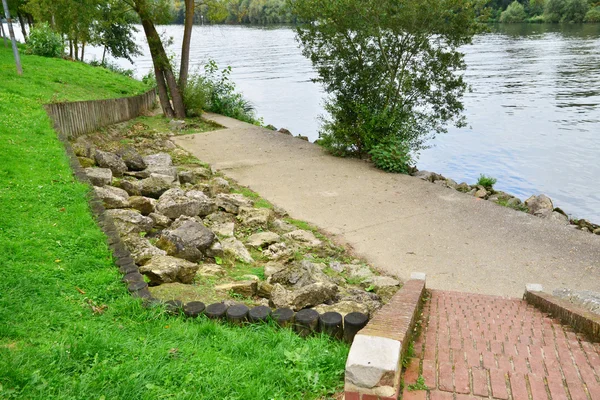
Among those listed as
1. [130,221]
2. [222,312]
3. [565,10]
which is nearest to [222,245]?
[130,221]

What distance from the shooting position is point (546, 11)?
61781mm

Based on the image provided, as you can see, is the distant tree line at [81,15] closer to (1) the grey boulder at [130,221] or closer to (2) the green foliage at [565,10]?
(1) the grey boulder at [130,221]

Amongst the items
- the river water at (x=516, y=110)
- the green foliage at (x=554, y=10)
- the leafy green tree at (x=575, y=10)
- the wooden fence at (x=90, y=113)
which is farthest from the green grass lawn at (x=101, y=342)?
the green foliage at (x=554, y=10)

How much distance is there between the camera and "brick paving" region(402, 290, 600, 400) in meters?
3.14

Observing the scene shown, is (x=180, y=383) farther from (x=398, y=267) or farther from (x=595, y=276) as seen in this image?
(x=595, y=276)

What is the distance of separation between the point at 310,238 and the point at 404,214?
2206 millimetres

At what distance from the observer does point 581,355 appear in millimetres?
3900

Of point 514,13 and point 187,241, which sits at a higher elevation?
point 514,13

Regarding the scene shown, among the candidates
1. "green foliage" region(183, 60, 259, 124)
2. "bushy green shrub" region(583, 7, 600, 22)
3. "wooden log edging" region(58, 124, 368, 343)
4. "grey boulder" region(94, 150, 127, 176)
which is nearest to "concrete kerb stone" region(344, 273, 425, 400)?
"wooden log edging" region(58, 124, 368, 343)

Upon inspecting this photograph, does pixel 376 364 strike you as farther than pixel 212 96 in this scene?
No

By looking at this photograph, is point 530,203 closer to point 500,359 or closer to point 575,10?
point 500,359

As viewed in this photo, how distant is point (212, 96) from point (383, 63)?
32.4 ft

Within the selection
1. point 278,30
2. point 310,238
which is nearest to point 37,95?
point 310,238

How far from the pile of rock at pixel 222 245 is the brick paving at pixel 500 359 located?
121 centimetres
